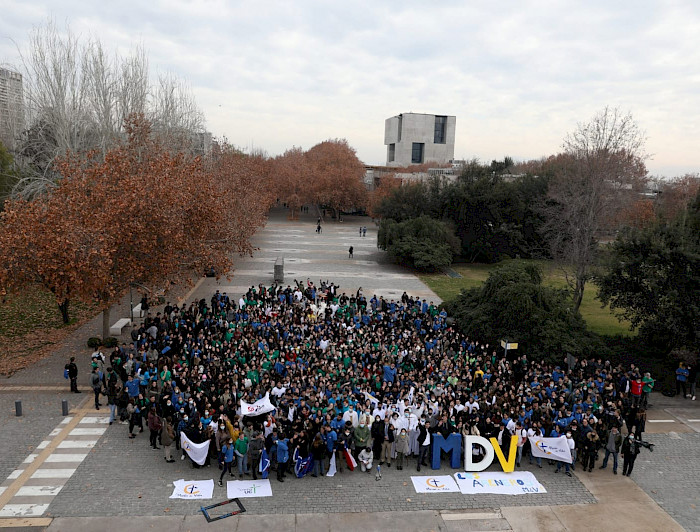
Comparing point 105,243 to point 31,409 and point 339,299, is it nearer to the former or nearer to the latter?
point 31,409

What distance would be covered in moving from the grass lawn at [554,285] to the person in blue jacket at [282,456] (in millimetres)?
16914

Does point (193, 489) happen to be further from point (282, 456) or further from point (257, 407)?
point (257, 407)

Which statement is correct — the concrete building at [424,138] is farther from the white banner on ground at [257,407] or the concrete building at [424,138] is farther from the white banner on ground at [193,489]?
the white banner on ground at [193,489]

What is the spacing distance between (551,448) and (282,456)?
6425mm

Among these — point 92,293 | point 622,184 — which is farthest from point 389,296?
point 92,293

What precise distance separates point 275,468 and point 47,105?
30927 millimetres

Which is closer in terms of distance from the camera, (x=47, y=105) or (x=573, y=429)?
(x=573, y=429)

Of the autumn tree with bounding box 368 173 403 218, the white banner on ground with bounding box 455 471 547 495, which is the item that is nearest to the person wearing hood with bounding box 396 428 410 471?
the white banner on ground with bounding box 455 471 547 495

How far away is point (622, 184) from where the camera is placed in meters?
31.4

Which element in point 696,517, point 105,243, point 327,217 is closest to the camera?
point 696,517

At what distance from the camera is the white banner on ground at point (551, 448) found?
12.5 metres

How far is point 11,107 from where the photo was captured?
43812mm

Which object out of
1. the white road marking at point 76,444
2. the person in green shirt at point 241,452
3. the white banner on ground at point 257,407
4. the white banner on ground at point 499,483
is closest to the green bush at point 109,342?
the white road marking at point 76,444

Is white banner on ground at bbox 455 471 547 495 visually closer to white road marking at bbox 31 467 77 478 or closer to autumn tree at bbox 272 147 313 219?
white road marking at bbox 31 467 77 478
